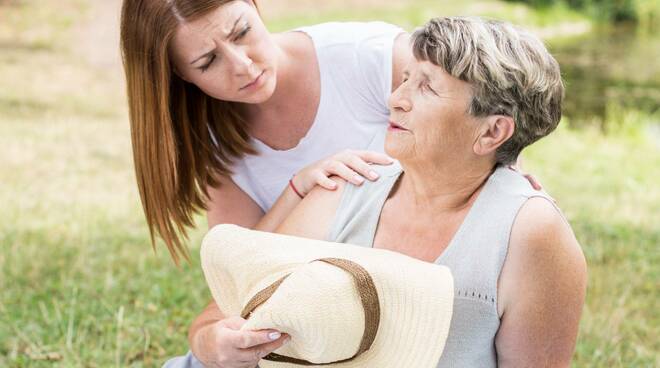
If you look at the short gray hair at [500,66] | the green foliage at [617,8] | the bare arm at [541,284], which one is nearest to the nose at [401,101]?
the short gray hair at [500,66]

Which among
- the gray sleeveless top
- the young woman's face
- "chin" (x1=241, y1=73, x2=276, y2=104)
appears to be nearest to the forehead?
the young woman's face

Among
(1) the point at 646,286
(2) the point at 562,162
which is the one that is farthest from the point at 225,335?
(2) the point at 562,162

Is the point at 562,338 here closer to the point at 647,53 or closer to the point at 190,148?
the point at 190,148

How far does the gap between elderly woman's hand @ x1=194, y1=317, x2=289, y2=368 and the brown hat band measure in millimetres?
57

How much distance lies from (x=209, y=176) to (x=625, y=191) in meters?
3.95

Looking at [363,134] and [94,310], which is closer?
[363,134]

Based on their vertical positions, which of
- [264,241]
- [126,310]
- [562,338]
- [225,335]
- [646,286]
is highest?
[264,241]

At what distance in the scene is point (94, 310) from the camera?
3.89 meters

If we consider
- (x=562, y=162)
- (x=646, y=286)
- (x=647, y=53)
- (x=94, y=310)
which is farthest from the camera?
(x=647, y=53)

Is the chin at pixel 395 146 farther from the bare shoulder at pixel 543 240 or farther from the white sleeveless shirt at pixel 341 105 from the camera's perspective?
the white sleeveless shirt at pixel 341 105

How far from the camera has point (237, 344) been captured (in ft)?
6.68

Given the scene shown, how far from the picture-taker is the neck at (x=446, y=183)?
2.20 metres

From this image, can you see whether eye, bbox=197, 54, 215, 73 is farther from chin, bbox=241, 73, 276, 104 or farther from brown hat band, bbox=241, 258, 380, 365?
brown hat band, bbox=241, 258, 380, 365

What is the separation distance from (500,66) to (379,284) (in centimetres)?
56
